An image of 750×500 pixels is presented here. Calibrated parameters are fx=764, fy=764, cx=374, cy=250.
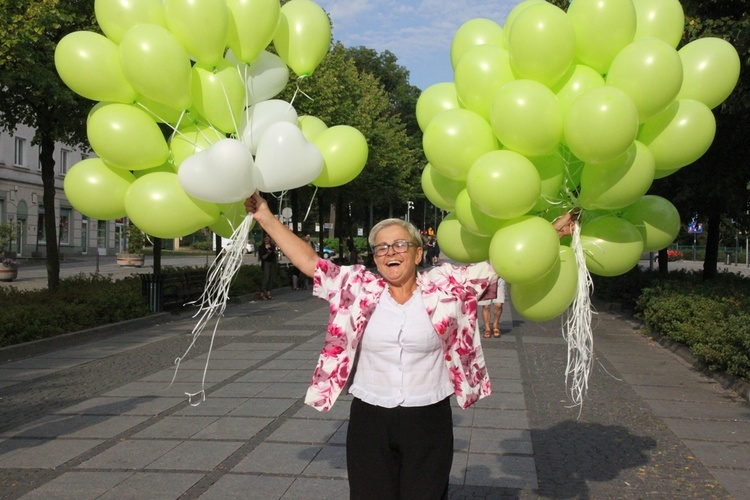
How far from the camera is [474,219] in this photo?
11.6ft

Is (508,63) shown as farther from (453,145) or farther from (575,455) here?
(575,455)

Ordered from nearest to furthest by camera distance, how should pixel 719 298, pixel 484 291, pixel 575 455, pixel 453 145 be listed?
1. pixel 453 145
2. pixel 484 291
3. pixel 575 455
4. pixel 719 298

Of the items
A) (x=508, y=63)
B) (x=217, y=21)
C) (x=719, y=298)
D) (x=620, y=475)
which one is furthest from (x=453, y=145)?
(x=719, y=298)

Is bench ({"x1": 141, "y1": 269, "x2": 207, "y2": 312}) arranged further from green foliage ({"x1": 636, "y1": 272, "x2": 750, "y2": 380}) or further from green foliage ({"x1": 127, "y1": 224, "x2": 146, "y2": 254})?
green foliage ({"x1": 127, "y1": 224, "x2": 146, "y2": 254})

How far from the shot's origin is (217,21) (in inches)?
133

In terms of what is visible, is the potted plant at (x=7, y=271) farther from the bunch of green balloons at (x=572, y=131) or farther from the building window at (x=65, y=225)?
the bunch of green balloons at (x=572, y=131)

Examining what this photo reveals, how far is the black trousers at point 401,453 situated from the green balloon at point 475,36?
69.4 inches

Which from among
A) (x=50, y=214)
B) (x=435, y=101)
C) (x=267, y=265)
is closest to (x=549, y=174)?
(x=435, y=101)

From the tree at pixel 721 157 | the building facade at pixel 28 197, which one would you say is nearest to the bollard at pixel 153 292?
the tree at pixel 721 157

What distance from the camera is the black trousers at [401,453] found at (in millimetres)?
3281

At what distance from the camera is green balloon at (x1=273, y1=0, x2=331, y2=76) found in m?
3.83

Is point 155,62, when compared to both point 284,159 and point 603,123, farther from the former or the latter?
point 603,123

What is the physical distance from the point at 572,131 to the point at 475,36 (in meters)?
0.96

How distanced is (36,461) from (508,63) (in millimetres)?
4746
